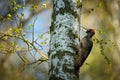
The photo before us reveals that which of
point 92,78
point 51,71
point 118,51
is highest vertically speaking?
point 51,71

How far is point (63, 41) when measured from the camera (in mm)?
3797

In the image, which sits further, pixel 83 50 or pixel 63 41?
pixel 83 50

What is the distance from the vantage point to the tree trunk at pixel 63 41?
12.1ft

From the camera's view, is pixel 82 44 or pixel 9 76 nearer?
pixel 82 44

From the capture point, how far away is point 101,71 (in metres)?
12.8

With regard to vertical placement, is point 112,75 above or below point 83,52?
below

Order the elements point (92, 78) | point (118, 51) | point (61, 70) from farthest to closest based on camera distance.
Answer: point (92, 78), point (118, 51), point (61, 70)

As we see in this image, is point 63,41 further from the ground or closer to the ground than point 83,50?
further from the ground

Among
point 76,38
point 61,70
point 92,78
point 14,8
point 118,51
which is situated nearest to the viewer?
point 61,70

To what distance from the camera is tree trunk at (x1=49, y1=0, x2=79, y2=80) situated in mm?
3682

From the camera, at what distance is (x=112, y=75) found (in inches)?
481

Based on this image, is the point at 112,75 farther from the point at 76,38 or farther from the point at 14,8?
the point at 76,38

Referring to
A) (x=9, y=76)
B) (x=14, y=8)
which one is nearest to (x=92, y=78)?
(x=9, y=76)

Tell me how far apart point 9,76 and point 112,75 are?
3.47m
